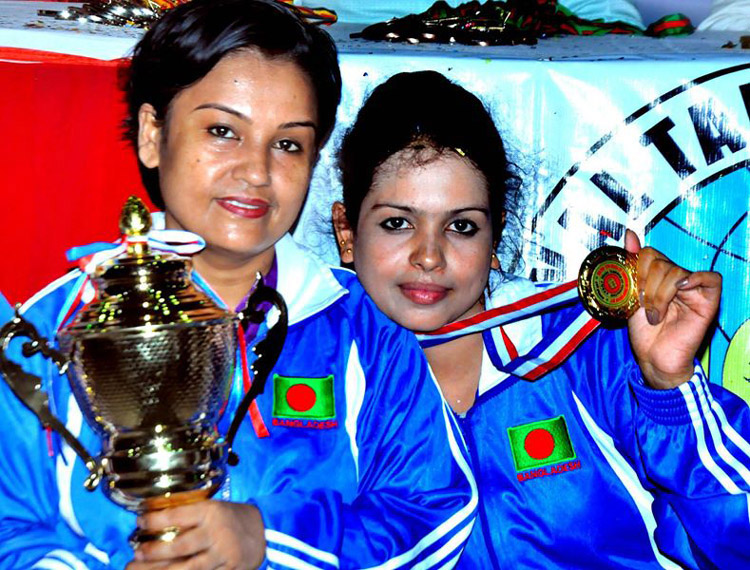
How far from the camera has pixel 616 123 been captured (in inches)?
85.4

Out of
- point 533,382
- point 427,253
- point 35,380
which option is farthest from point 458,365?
point 35,380

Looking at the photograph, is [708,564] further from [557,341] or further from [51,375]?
[51,375]

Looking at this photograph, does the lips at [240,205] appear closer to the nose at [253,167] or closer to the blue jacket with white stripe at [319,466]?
the nose at [253,167]

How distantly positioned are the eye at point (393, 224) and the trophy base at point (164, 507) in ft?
2.35

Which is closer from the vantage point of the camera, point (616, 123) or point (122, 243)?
point (122, 243)

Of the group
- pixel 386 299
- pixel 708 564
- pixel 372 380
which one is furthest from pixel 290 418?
pixel 708 564

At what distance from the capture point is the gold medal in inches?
62.6

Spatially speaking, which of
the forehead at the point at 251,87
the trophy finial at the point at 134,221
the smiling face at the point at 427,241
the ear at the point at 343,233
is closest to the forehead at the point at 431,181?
the smiling face at the point at 427,241

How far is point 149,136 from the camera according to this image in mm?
1684

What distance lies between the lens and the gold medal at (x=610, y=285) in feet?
5.22

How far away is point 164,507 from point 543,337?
0.85m

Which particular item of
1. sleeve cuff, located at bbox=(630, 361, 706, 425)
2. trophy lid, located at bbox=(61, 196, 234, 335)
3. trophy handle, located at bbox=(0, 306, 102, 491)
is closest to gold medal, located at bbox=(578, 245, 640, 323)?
sleeve cuff, located at bbox=(630, 361, 706, 425)

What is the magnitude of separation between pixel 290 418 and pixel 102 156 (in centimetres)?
73

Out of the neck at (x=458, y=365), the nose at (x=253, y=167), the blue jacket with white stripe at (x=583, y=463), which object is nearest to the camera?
the nose at (x=253, y=167)
